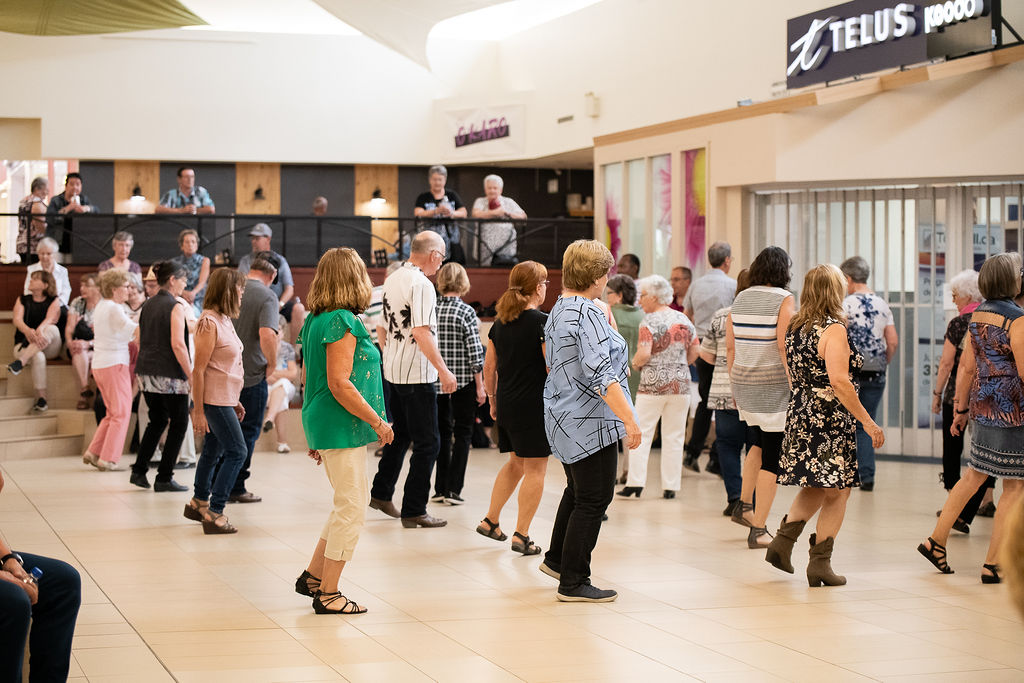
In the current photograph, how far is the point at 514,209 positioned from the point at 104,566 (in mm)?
9515

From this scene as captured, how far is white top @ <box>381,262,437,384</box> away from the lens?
7.57 metres

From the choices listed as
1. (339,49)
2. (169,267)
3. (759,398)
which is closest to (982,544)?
(759,398)

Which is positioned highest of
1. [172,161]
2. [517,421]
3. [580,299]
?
[172,161]

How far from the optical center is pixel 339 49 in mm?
19078

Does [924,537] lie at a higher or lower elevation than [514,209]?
lower

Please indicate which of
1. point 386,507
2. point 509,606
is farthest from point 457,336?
point 509,606

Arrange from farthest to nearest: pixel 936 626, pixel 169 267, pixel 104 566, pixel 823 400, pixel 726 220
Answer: pixel 726 220, pixel 169 267, pixel 104 566, pixel 823 400, pixel 936 626

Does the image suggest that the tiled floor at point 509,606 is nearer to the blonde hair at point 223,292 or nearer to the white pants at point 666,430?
the white pants at point 666,430

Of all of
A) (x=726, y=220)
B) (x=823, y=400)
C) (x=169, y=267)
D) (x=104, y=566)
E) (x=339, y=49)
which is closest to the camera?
(x=823, y=400)

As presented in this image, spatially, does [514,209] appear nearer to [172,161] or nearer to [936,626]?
[172,161]

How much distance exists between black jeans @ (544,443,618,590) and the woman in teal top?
92 cm

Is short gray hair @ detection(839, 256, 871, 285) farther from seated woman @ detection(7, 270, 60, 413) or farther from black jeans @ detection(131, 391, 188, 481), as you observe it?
seated woman @ detection(7, 270, 60, 413)

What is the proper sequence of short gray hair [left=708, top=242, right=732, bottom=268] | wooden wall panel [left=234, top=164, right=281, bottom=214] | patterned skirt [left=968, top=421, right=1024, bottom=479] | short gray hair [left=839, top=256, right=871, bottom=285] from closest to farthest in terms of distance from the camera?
patterned skirt [left=968, top=421, right=1024, bottom=479]
short gray hair [left=839, top=256, right=871, bottom=285]
short gray hair [left=708, top=242, right=732, bottom=268]
wooden wall panel [left=234, top=164, right=281, bottom=214]

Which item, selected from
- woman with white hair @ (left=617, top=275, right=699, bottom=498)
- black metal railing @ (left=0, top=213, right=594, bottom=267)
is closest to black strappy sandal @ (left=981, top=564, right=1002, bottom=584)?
woman with white hair @ (left=617, top=275, right=699, bottom=498)
